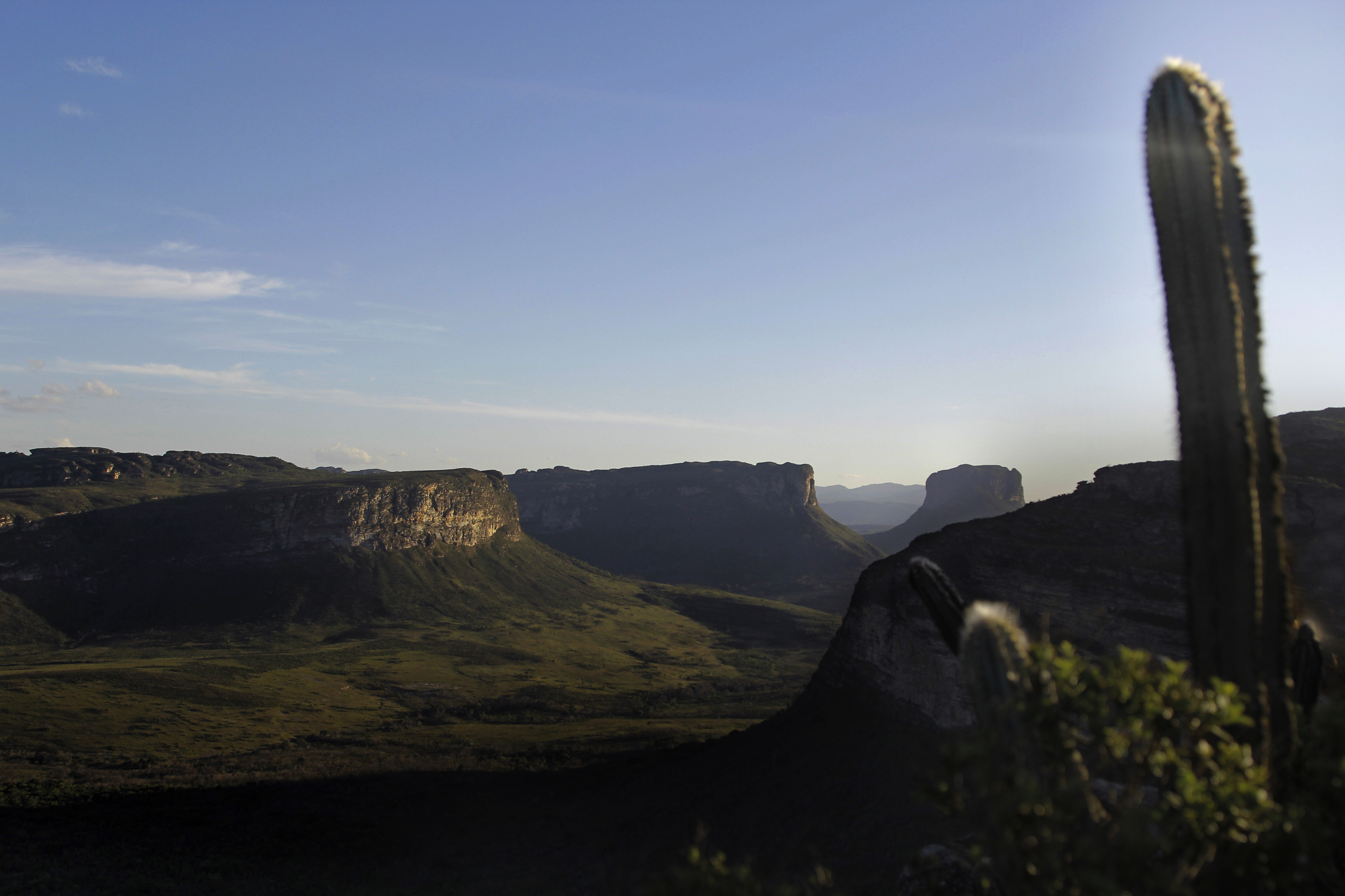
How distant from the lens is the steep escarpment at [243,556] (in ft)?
390

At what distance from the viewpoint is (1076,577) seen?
29.4 meters

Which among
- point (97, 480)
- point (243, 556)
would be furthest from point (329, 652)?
point (97, 480)

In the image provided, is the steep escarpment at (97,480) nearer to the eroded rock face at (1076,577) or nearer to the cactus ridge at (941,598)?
the eroded rock face at (1076,577)

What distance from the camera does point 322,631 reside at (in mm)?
121062

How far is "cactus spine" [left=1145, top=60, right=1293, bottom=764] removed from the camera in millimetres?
7746

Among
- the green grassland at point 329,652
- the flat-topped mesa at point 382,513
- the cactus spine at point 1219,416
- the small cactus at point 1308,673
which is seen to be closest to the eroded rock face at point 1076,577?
the small cactus at point 1308,673

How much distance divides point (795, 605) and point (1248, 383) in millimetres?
158958

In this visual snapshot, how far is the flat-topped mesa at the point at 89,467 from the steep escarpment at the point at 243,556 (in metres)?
40.2

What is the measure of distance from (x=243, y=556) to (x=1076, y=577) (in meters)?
140

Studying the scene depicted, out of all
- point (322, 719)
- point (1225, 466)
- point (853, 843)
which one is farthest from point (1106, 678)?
point (322, 719)

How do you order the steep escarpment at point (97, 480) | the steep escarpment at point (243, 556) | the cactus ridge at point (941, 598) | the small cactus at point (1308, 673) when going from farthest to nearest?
the steep escarpment at point (97, 480) → the steep escarpment at point (243, 556) → the small cactus at point (1308, 673) → the cactus ridge at point (941, 598)

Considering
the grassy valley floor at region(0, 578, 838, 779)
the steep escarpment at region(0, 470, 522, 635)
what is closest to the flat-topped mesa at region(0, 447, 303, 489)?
the steep escarpment at region(0, 470, 522, 635)

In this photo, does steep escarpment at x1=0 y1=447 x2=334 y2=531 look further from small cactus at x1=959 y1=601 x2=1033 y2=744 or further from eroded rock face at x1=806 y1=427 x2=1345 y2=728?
small cactus at x1=959 y1=601 x2=1033 y2=744

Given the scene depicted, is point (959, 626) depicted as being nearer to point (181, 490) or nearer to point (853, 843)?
point (853, 843)
